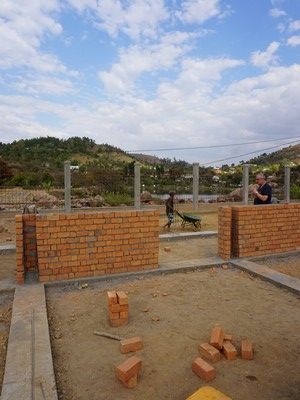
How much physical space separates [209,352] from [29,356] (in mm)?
1554

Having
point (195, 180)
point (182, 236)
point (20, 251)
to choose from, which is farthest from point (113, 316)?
point (195, 180)

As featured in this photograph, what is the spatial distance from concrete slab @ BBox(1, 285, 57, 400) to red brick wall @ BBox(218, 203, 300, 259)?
12.1 feet

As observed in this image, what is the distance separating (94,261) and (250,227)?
298cm

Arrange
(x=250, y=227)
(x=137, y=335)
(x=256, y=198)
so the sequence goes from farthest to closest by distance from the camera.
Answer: (x=256, y=198), (x=250, y=227), (x=137, y=335)

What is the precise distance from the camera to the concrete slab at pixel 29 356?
274 cm

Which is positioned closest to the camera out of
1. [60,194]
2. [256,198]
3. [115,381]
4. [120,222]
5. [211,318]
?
[115,381]

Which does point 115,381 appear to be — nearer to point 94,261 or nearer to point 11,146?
point 94,261

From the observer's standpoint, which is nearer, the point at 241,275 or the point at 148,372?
the point at 148,372

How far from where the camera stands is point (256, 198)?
300 inches

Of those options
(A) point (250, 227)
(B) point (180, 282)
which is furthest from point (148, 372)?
(A) point (250, 227)

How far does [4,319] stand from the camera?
4.32 m

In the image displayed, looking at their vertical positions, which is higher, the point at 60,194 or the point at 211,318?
the point at 60,194

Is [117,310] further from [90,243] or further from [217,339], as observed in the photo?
[90,243]

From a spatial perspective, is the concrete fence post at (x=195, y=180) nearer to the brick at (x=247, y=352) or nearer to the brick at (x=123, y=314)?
the brick at (x=123, y=314)
